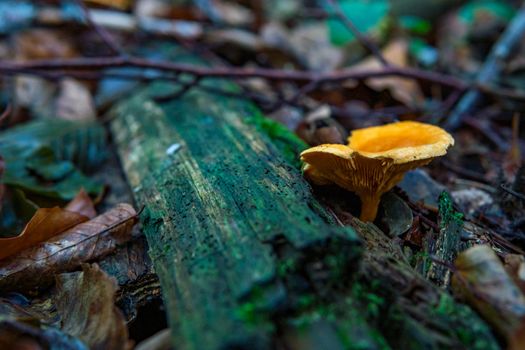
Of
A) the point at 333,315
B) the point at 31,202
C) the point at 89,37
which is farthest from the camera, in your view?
the point at 89,37

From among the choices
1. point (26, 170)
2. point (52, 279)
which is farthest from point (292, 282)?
point (26, 170)

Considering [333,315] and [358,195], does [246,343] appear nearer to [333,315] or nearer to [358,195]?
[333,315]

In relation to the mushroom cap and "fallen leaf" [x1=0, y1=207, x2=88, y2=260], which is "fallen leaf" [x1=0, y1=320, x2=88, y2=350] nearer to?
"fallen leaf" [x1=0, y1=207, x2=88, y2=260]

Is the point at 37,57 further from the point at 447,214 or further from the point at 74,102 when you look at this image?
the point at 447,214

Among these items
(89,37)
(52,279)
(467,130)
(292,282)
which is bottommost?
(467,130)

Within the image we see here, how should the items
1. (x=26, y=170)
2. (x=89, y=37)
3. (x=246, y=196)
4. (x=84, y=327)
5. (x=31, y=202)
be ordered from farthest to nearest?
(x=89, y=37)
(x=26, y=170)
(x=31, y=202)
(x=246, y=196)
(x=84, y=327)

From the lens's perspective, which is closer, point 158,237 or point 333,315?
point 333,315

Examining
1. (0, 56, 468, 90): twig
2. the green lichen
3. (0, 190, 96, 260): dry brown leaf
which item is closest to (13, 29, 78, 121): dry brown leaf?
(0, 56, 468, 90): twig
